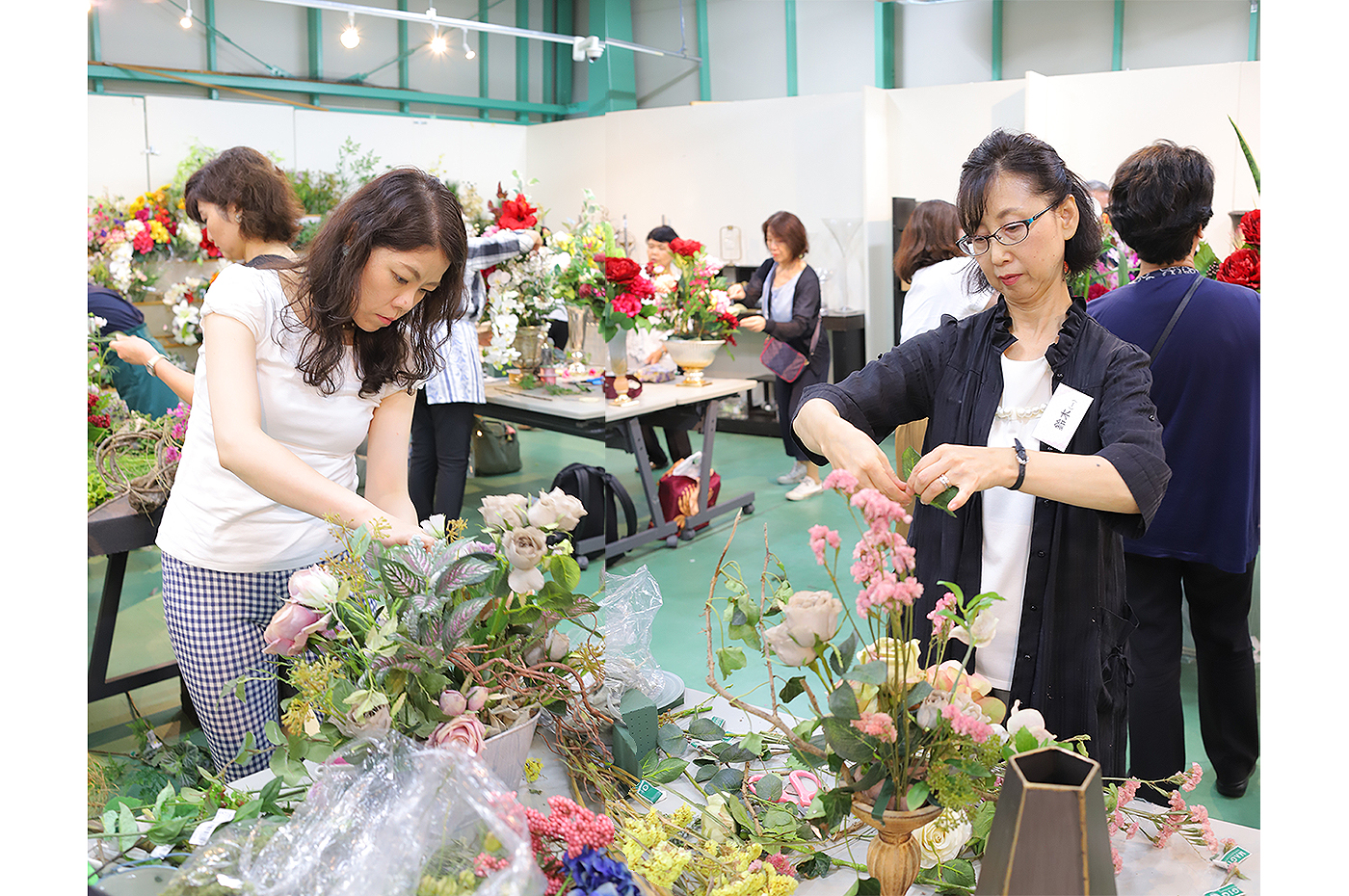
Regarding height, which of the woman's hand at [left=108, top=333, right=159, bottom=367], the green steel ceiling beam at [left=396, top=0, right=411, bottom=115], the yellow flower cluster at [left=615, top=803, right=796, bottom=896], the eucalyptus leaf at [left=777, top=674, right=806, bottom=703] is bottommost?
the yellow flower cluster at [left=615, top=803, right=796, bottom=896]

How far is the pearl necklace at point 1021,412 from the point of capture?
1413 mm

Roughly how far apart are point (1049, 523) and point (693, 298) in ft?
11.8

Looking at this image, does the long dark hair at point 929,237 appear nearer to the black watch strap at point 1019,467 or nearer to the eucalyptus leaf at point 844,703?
the black watch strap at point 1019,467

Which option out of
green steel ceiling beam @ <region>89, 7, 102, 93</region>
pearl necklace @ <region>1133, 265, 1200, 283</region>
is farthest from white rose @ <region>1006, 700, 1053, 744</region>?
green steel ceiling beam @ <region>89, 7, 102, 93</region>

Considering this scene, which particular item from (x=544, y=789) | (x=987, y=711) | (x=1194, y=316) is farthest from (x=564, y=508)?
(x=1194, y=316)

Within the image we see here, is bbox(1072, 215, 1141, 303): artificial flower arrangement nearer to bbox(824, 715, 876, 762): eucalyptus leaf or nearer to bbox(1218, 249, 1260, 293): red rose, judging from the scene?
bbox(1218, 249, 1260, 293): red rose

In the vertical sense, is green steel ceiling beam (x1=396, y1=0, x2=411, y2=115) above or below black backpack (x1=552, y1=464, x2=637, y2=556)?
above

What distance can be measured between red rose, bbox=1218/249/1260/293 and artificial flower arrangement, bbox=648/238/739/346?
2744 mm

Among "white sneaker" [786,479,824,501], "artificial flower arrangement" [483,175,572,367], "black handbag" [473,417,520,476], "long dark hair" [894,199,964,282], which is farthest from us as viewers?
"black handbag" [473,417,520,476]

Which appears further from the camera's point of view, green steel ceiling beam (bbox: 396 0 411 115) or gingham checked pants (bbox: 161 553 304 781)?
green steel ceiling beam (bbox: 396 0 411 115)

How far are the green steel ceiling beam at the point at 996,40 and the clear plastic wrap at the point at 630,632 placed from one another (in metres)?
7.75

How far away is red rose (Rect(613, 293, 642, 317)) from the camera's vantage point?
4.46 m

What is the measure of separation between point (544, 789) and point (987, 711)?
0.54 metres
